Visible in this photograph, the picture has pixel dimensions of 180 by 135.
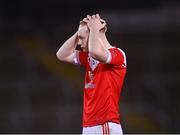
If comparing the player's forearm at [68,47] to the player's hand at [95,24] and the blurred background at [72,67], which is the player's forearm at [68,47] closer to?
the player's hand at [95,24]

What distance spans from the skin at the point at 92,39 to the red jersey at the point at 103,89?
0.18ft

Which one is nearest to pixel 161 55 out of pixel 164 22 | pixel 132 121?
pixel 164 22

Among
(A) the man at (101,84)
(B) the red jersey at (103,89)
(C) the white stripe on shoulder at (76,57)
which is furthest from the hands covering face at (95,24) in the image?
(C) the white stripe on shoulder at (76,57)

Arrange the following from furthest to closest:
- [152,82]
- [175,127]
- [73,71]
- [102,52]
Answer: [73,71] → [152,82] → [175,127] → [102,52]

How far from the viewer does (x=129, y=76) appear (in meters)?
6.66

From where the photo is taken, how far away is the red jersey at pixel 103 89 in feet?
9.64

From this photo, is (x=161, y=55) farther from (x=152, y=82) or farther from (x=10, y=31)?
(x=10, y=31)

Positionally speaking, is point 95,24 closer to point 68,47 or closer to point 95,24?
point 95,24

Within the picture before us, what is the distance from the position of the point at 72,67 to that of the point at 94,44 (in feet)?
13.6

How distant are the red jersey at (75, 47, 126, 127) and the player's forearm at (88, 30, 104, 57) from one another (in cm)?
8

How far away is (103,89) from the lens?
2938mm

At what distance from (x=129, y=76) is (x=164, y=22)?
2.30 feet

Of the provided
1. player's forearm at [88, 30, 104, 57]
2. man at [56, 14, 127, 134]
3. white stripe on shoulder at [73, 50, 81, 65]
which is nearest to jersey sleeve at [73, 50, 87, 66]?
white stripe on shoulder at [73, 50, 81, 65]

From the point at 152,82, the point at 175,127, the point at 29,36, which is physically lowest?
the point at 175,127
